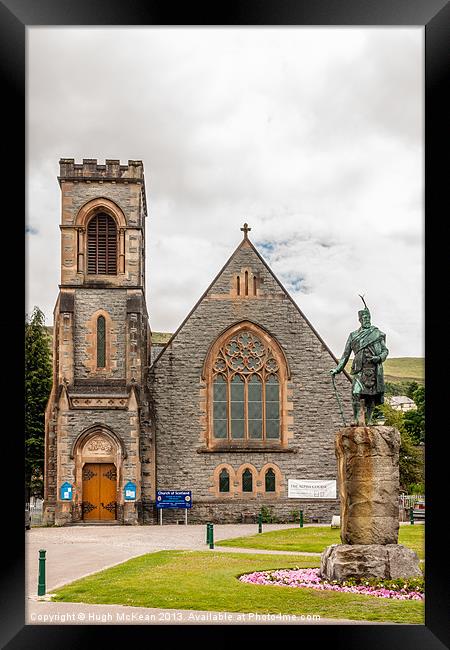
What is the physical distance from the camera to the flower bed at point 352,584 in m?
14.1

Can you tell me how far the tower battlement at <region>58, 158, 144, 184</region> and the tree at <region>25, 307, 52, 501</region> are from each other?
9.02m

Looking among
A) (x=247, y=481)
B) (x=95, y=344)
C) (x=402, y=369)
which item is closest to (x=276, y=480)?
(x=247, y=481)

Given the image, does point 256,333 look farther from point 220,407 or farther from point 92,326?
point 92,326

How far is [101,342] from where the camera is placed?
36906 millimetres

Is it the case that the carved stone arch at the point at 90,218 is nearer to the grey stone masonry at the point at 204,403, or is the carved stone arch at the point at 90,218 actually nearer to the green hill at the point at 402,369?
the grey stone masonry at the point at 204,403

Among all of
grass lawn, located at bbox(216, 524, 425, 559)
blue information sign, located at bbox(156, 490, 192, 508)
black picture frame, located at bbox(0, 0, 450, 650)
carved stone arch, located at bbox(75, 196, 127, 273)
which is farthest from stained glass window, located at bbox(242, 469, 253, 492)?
black picture frame, located at bbox(0, 0, 450, 650)

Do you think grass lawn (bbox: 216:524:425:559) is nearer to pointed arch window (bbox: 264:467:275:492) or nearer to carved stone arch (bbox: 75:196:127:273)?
pointed arch window (bbox: 264:467:275:492)

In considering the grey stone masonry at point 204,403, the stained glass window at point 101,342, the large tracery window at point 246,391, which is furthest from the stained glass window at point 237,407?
the stained glass window at point 101,342

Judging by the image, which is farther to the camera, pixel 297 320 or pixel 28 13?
pixel 297 320

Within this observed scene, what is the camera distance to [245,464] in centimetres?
3666

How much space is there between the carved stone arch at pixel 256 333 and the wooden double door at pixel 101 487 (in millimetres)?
5755
